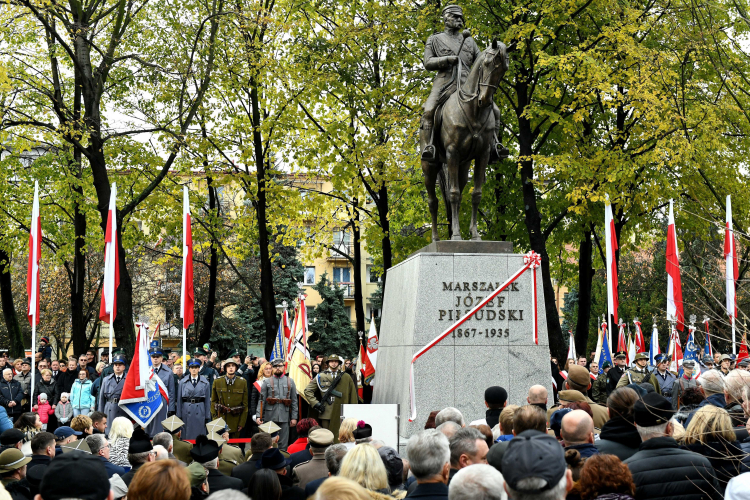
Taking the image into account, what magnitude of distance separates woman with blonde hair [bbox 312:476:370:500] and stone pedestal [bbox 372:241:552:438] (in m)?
7.23

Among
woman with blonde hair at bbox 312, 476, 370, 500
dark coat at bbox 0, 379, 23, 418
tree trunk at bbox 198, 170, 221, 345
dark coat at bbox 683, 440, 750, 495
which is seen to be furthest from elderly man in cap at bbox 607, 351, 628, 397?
tree trunk at bbox 198, 170, 221, 345

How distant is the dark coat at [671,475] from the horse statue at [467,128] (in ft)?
23.5

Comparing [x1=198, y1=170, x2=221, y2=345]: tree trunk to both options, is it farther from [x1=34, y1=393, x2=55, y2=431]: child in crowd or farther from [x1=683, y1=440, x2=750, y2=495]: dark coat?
→ [x1=683, y1=440, x2=750, y2=495]: dark coat

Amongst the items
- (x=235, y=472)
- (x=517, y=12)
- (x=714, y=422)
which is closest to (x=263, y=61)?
(x=517, y=12)

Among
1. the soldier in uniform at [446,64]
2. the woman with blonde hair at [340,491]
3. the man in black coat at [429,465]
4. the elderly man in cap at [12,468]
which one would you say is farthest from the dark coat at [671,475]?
the soldier in uniform at [446,64]

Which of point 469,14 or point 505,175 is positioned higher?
point 469,14

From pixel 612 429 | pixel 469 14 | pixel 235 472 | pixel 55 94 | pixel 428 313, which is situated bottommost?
pixel 235 472

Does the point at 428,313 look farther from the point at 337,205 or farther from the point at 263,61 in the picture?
the point at 337,205

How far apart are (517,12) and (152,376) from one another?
13197mm

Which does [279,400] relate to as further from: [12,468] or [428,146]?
[12,468]

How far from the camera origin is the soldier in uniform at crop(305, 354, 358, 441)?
13.1 meters

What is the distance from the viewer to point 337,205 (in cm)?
2759

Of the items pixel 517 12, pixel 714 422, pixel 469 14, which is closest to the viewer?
pixel 714 422

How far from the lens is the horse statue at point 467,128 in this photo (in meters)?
11.0
